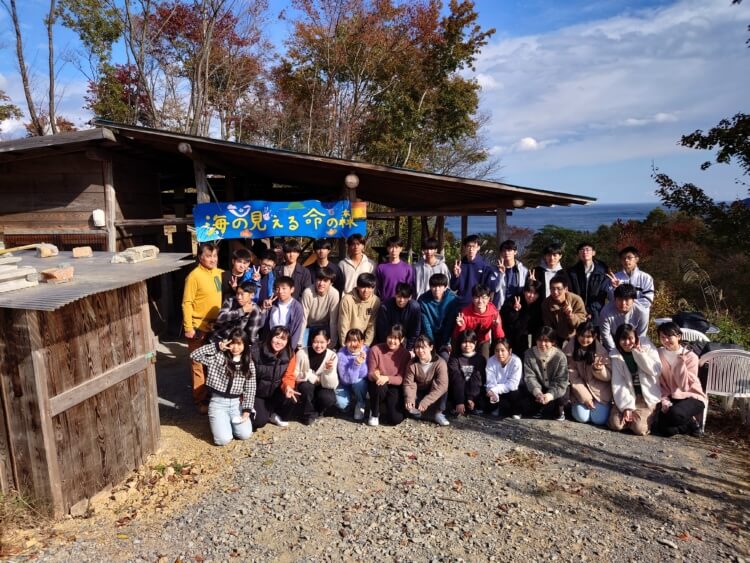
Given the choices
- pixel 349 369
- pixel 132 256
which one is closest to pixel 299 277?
pixel 349 369

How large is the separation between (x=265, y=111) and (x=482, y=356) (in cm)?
1699

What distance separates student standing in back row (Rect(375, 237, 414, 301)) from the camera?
6121mm

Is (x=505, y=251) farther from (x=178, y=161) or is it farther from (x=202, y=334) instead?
(x=178, y=161)

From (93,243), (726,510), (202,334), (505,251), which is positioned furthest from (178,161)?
(726,510)

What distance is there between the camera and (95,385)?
3.93 m

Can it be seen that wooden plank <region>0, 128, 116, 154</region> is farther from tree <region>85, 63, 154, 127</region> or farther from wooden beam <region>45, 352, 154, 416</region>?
tree <region>85, 63, 154, 127</region>

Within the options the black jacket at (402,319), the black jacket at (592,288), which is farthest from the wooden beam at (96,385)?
the black jacket at (592,288)

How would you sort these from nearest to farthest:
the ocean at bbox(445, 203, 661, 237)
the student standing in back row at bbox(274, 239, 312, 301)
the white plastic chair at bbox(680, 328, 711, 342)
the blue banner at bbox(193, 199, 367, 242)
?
the student standing in back row at bbox(274, 239, 312, 301) < the white plastic chair at bbox(680, 328, 711, 342) < the blue banner at bbox(193, 199, 367, 242) < the ocean at bbox(445, 203, 661, 237)

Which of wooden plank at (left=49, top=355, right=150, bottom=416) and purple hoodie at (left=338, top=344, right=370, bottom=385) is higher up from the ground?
wooden plank at (left=49, top=355, right=150, bottom=416)

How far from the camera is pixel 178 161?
916 cm

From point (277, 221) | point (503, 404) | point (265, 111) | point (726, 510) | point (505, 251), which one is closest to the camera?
point (726, 510)

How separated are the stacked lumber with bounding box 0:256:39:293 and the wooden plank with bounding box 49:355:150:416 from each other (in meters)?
0.84

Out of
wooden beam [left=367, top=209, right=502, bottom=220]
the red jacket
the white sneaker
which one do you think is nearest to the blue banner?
wooden beam [left=367, top=209, right=502, bottom=220]

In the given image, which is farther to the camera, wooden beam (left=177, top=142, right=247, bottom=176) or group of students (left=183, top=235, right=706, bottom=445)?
wooden beam (left=177, top=142, right=247, bottom=176)
